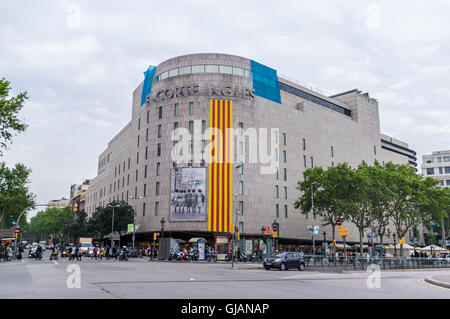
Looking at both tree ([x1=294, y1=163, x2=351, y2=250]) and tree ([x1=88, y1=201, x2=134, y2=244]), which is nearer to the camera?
tree ([x1=294, y1=163, x2=351, y2=250])

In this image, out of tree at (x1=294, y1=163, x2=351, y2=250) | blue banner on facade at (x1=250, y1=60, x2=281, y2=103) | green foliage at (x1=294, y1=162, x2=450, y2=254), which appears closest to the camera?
green foliage at (x1=294, y1=162, x2=450, y2=254)

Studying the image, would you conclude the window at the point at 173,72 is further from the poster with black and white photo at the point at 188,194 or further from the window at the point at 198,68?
the poster with black and white photo at the point at 188,194

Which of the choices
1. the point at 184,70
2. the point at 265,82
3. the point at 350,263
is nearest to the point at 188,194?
the point at 184,70

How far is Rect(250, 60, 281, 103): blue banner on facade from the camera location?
7038cm

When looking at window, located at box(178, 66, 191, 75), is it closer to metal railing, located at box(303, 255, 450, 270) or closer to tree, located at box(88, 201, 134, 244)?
tree, located at box(88, 201, 134, 244)

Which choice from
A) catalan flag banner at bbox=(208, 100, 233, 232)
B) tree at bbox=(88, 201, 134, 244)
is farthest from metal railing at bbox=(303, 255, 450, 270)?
tree at bbox=(88, 201, 134, 244)

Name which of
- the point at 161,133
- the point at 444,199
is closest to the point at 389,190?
the point at 444,199

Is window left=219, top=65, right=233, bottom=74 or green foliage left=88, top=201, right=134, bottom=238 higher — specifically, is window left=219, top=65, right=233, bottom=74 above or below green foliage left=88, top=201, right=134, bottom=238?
above

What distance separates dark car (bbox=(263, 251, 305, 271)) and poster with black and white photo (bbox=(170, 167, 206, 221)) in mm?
31215

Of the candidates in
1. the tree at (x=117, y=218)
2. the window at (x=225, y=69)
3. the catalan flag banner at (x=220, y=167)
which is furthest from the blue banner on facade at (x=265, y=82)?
the tree at (x=117, y=218)

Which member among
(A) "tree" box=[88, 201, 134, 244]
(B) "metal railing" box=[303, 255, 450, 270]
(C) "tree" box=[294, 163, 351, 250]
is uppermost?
(C) "tree" box=[294, 163, 351, 250]

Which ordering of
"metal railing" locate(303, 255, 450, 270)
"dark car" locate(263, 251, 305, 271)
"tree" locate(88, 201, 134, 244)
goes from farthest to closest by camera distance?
"tree" locate(88, 201, 134, 244)
"metal railing" locate(303, 255, 450, 270)
"dark car" locate(263, 251, 305, 271)

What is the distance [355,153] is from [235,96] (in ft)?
116
